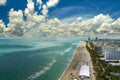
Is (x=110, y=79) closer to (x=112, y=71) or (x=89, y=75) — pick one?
(x=89, y=75)

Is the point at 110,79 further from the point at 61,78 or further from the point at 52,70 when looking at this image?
the point at 52,70

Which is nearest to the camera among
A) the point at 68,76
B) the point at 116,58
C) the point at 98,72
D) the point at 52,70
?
the point at 68,76

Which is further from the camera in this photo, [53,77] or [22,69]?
[22,69]

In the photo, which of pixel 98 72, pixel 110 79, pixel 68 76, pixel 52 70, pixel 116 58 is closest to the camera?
pixel 110 79

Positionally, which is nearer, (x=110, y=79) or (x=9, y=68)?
(x=110, y=79)

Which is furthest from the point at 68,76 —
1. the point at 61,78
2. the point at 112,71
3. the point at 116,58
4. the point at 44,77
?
the point at 116,58

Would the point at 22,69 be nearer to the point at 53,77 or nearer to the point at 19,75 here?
the point at 19,75

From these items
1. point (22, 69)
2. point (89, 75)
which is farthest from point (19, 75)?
point (89, 75)

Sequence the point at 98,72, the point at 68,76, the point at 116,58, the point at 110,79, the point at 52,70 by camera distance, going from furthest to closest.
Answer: the point at 116,58
the point at 52,70
the point at 98,72
the point at 68,76
the point at 110,79
